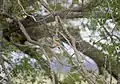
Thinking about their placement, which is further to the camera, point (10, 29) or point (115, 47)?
point (10, 29)

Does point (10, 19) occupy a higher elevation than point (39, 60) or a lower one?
higher

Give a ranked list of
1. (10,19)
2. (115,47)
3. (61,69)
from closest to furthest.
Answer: (61,69), (115,47), (10,19)

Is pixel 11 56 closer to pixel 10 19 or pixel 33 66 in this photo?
pixel 33 66

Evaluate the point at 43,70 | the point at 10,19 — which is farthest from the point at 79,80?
the point at 10,19

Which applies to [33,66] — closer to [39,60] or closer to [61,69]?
[39,60]

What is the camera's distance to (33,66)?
3.38 m

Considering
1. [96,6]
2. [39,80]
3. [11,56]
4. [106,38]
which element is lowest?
[39,80]

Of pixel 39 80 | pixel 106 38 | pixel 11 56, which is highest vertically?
pixel 106 38

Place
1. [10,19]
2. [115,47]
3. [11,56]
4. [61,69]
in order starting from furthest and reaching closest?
[10,19] → [11,56] → [115,47] → [61,69]

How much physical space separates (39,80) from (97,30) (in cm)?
89

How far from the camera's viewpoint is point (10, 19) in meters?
3.60

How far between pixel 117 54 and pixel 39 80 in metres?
0.96

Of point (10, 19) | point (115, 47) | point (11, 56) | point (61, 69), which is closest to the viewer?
point (61, 69)

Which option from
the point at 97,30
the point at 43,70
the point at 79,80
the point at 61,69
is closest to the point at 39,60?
the point at 43,70
